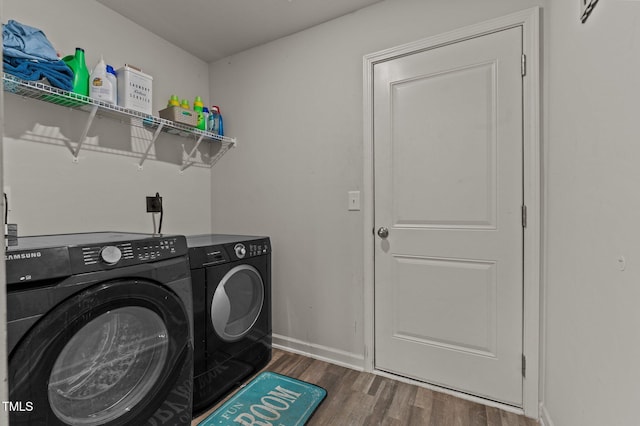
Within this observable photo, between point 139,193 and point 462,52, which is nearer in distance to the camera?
point 462,52

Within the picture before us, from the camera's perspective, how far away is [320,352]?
7.36 ft

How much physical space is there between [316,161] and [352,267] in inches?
30.2

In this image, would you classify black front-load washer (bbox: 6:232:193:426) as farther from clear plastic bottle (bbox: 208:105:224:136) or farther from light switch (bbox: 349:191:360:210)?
clear plastic bottle (bbox: 208:105:224:136)

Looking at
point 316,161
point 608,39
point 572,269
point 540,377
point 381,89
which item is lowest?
point 540,377

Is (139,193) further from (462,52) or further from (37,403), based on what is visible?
(462,52)

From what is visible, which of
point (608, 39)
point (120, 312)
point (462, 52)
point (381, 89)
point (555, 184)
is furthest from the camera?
point (381, 89)

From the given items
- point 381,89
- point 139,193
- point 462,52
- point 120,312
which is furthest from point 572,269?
point 139,193

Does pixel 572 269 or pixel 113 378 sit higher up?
pixel 572 269

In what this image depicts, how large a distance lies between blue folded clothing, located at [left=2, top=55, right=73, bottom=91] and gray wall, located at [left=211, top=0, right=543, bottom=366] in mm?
1156

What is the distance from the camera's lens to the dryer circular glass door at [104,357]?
0.98 m

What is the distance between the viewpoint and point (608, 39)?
0.93m

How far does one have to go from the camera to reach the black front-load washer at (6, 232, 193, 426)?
0.96 meters

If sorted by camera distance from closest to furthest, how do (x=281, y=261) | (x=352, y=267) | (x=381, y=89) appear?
1. (x=381, y=89)
2. (x=352, y=267)
3. (x=281, y=261)
